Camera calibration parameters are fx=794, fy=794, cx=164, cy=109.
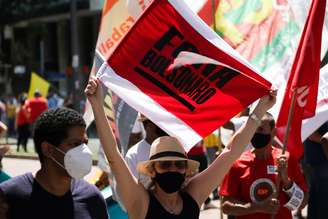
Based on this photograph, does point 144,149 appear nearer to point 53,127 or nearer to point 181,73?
point 181,73

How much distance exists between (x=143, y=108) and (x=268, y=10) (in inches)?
90.7

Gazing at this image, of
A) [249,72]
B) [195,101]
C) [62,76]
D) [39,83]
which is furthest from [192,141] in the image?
[62,76]

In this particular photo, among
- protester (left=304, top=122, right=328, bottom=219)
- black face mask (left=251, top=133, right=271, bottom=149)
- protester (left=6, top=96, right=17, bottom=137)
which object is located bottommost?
protester (left=304, top=122, right=328, bottom=219)

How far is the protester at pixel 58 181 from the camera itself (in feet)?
10.9

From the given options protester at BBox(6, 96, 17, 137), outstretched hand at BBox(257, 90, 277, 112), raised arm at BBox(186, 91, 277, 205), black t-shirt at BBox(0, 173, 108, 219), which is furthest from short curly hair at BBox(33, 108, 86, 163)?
protester at BBox(6, 96, 17, 137)

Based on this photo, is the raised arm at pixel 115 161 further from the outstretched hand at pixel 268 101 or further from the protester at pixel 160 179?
the outstretched hand at pixel 268 101

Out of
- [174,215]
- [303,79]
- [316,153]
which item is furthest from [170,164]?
[316,153]

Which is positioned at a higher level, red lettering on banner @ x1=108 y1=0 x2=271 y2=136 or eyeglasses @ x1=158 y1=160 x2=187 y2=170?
red lettering on banner @ x1=108 y1=0 x2=271 y2=136

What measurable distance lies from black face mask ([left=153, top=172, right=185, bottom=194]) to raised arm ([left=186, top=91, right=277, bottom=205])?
0.13 m

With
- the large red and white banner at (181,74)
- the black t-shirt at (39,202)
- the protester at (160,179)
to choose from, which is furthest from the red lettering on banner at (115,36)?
the black t-shirt at (39,202)

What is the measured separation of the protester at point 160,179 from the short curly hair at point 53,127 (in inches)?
10.1

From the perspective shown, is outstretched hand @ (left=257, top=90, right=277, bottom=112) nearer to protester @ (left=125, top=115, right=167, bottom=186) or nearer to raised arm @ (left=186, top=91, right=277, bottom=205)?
raised arm @ (left=186, top=91, right=277, bottom=205)

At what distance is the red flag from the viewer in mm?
4945

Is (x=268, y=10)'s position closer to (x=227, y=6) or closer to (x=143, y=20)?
(x=227, y=6)
